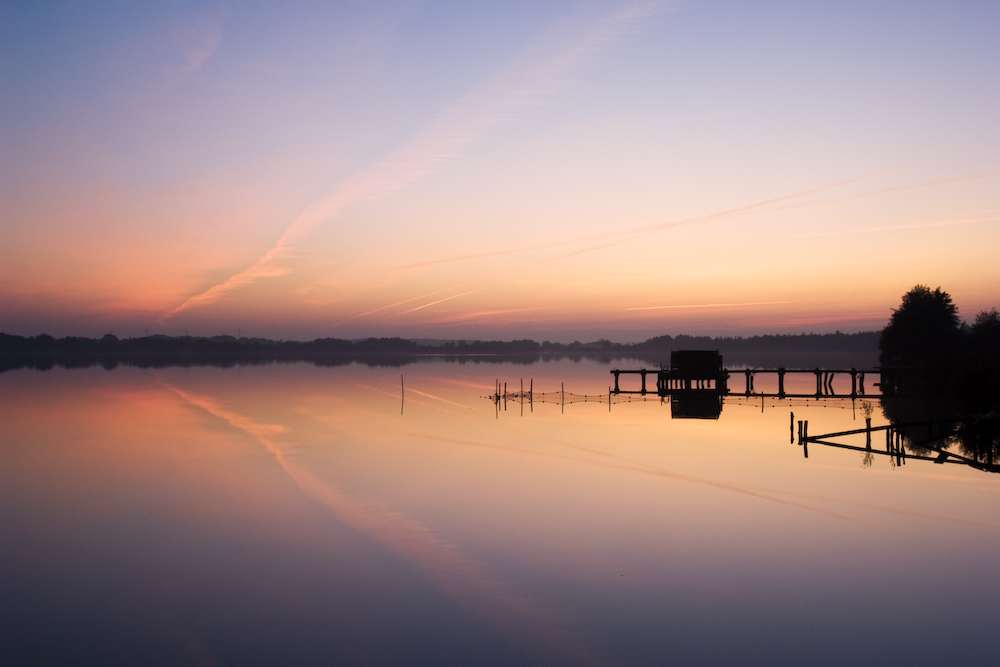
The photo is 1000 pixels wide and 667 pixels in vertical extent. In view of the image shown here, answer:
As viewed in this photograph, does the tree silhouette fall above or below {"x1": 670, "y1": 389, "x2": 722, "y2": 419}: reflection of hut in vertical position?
above

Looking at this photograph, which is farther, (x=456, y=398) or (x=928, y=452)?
(x=456, y=398)

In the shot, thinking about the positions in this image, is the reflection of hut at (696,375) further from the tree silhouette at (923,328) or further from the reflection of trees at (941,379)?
the tree silhouette at (923,328)

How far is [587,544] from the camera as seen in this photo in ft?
77.1

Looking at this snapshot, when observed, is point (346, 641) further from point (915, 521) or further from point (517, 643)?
point (915, 521)

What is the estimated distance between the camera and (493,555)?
74.4ft

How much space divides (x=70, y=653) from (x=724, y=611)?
15.1 meters

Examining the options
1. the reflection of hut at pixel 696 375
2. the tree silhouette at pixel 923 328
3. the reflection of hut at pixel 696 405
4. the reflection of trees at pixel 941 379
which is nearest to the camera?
the reflection of trees at pixel 941 379

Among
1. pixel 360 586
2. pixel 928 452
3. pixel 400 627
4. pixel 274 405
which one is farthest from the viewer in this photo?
pixel 274 405

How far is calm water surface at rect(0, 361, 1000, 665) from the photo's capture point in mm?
16375

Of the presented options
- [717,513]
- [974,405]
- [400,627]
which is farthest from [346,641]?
[974,405]

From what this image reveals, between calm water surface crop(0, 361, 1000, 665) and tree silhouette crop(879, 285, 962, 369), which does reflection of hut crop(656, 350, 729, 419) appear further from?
tree silhouette crop(879, 285, 962, 369)

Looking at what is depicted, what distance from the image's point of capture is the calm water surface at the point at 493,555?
16.4 meters

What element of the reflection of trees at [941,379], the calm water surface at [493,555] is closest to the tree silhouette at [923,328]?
the reflection of trees at [941,379]

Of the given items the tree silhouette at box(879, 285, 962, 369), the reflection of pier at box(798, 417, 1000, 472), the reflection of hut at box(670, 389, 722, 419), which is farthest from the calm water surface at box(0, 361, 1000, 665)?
the tree silhouette at box(879, 285, 962, 369)
